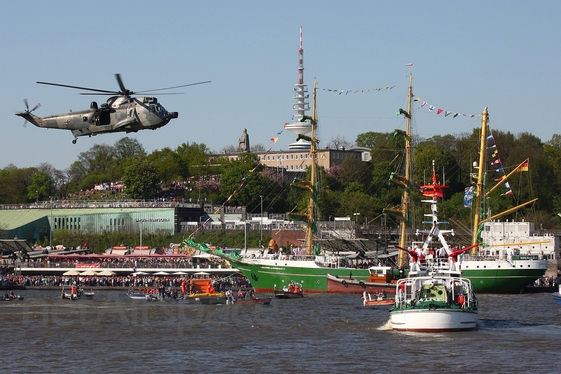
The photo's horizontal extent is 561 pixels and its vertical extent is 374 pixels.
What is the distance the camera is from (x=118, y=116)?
62.5 m

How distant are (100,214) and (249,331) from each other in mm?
100070

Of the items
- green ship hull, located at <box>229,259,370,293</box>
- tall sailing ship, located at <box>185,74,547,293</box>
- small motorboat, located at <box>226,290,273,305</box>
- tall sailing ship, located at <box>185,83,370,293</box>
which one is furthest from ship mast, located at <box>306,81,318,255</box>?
small motorboat, located at <box>226,290,273,305</box>

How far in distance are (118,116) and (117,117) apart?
11cm

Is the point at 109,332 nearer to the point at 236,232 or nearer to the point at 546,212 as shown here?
the point at 236,232

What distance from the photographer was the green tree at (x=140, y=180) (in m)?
168

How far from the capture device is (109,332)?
6012 cm

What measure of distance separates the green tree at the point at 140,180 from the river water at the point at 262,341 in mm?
90283

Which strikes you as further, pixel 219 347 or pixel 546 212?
pixel 546 212

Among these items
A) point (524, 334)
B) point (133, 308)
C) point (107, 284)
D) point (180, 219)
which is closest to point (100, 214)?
point (180, 219)

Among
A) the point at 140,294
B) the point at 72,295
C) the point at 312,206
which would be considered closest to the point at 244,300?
the point at 140,294

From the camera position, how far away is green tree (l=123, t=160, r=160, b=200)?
168 metres

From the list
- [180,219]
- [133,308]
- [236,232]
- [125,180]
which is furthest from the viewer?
[125,180]

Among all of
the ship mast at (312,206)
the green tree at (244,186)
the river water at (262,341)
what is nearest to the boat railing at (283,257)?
the ship mast at (312,206)

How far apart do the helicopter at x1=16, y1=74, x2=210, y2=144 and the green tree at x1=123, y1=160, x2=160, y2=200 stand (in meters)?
102
